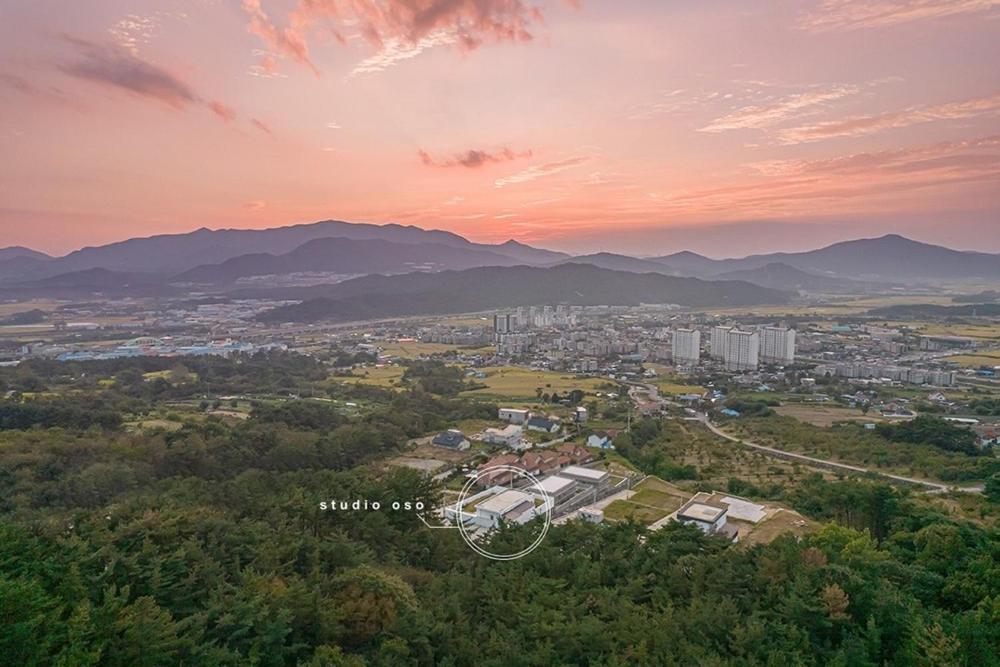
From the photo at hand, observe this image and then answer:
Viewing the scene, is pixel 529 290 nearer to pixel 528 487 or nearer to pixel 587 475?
pixel 587 475

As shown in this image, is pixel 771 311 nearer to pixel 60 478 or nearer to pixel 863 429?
pixel 863 429

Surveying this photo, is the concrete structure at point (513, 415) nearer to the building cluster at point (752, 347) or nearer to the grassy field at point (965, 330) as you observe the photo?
the building cluster at point (752, 347)

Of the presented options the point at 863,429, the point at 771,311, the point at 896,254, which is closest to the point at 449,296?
the point at 771,311

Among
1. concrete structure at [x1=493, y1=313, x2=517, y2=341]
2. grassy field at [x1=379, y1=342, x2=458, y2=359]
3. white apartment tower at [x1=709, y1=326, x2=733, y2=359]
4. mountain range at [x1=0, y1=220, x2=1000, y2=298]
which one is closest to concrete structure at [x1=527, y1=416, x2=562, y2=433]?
grassy field at [x1=379, y1=342, x2=458, y2=359]

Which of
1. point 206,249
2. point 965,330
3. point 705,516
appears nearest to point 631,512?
point 705,516

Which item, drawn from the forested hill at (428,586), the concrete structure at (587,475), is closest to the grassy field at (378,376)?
the concrete structure at (587,475)

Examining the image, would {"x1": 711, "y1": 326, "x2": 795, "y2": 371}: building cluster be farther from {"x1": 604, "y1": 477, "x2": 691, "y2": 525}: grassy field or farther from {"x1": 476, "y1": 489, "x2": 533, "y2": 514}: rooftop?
{"x1": 476, "y1": 489, "x2": 533, "y2": 514}: rooftop
